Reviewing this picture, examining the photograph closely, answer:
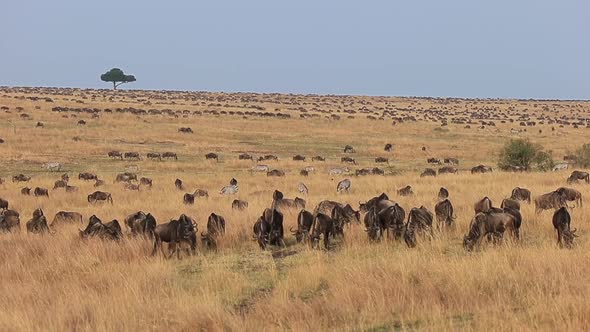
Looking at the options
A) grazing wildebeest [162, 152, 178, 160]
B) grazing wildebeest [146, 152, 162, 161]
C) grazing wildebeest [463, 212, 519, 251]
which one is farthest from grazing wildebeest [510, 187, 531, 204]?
grazing wildebeest [162, 152, 178, 160]

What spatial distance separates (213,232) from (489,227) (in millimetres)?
5174

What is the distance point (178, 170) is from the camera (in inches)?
1325

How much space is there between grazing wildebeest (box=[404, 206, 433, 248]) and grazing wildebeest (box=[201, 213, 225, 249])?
3.52 m

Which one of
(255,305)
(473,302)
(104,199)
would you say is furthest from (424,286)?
(104,199)

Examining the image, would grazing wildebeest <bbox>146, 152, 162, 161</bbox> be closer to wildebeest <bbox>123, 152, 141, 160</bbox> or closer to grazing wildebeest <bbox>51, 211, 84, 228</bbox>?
wildebeest <bbox>123, 152, 141, 160</bbox>

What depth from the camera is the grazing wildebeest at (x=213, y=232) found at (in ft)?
39.7

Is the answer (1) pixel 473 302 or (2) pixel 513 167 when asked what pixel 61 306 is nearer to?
(1) pixel 473 302

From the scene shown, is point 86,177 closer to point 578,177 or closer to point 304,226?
point 304,226

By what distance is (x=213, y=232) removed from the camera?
41.8 feet

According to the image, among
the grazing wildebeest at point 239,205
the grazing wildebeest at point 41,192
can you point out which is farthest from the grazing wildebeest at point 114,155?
the grazing wildebeest at point 239,205

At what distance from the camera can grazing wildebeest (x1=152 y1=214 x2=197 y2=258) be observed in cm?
1152

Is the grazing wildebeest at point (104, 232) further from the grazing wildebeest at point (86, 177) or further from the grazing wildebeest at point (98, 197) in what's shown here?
the grazing wildebeest at point (86, 177)

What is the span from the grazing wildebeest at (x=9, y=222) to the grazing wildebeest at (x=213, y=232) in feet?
16.9

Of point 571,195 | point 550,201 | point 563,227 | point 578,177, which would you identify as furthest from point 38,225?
point 578,177
